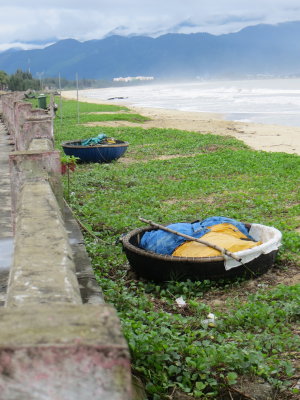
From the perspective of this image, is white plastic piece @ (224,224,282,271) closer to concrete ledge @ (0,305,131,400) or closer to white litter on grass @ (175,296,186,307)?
white litter on grass @ (175,296,186,307)

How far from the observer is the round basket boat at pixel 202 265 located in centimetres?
616

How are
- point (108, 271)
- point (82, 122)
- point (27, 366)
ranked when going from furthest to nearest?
point (82, 122)
point (108, 271)
point (27, 366)

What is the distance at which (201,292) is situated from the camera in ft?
20.0

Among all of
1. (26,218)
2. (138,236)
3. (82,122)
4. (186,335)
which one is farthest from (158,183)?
(82,122)

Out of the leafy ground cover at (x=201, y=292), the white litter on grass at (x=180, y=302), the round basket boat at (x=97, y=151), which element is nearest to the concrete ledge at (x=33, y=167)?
the leafy ground cover at (x=201, y=292)

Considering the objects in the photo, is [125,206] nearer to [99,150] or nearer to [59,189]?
[59,189]

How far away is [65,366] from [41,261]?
1248mm

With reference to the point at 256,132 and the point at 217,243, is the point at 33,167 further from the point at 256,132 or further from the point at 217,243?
the point at 256,132

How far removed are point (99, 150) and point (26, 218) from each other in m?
12.4

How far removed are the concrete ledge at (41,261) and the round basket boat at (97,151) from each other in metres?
11.8

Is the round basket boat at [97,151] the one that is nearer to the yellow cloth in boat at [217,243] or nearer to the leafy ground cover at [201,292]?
the leafy ground cover at [201,292]

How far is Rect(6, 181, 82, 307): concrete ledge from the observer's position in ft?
7.77

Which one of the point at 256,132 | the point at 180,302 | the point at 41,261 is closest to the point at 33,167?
the point at 180,302

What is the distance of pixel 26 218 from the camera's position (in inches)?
142
